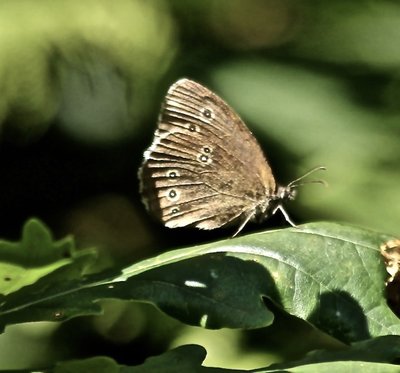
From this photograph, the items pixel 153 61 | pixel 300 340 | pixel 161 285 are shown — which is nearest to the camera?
pixel 161 285

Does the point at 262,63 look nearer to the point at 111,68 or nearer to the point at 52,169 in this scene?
the point at 111,68

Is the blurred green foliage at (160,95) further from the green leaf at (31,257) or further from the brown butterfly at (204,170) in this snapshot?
the green leaf at (31,257)

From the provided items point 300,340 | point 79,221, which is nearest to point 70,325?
point 79,221

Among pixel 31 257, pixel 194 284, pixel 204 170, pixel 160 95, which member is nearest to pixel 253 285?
pixel 194 284

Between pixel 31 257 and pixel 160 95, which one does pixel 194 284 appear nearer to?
pixel 31 257

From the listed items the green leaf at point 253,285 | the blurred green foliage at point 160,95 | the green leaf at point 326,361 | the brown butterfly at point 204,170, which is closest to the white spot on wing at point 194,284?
the green leaf at point 253,285

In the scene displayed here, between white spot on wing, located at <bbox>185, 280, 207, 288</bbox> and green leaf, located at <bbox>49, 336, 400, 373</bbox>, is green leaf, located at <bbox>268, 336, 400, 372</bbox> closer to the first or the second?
green leaf, located at <bbox>49, 336, 400, 373</bbox>
